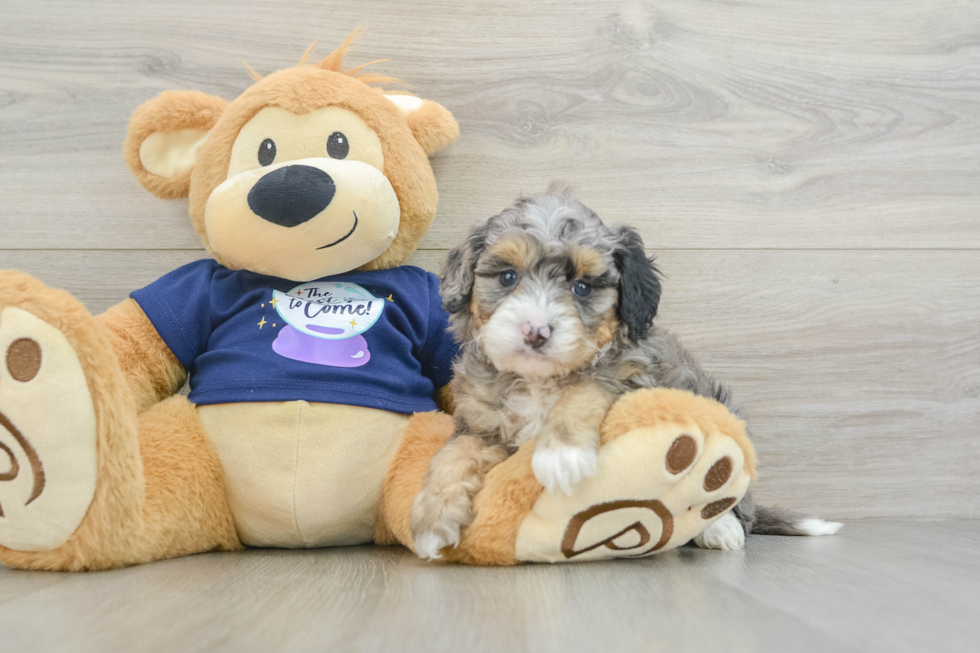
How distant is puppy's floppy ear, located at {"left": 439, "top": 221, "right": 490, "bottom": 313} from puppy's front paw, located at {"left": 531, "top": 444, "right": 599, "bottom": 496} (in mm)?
419

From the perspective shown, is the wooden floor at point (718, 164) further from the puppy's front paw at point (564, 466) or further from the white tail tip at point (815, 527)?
the puppy's front paw at point (564, 466)

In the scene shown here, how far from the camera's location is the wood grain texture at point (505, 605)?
3.06 feet

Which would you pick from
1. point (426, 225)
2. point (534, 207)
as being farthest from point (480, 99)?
point (534, 207)

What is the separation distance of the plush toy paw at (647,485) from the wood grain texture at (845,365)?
2.65 ft

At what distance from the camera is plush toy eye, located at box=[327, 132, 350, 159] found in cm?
169

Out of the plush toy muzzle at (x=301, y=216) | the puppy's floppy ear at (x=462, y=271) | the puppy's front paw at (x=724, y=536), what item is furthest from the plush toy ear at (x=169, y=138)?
the puppy's front paw at (x=724, y=536)

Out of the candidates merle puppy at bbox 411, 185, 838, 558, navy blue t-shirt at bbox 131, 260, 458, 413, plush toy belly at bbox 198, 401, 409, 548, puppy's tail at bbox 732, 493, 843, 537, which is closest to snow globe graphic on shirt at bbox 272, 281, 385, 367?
navy blue t-shirt at bbox 131, 260, 458, 413

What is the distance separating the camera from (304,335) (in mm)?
1672

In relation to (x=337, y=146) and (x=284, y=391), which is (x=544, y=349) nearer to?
(x=284, y=391)

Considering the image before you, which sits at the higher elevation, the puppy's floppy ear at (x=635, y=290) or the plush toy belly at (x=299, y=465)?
the puppy's floppy ear at (x=635, y=290)

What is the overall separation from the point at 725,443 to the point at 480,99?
1.31 metres

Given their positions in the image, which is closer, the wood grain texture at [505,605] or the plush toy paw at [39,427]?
the wood grain texture at [505,605]

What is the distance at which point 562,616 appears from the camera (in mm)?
1040

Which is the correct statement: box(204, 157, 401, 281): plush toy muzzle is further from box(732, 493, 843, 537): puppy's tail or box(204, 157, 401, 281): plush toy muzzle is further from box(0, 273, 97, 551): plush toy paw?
box(732, 493, 843, 537): puppy's tail
